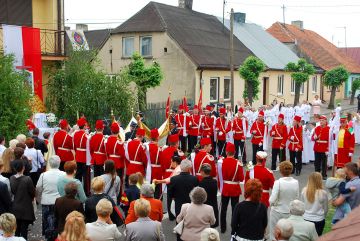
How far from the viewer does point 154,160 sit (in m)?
10.5

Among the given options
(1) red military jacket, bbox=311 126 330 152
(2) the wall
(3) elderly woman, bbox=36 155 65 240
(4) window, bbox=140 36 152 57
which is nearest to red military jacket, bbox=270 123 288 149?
(1) red military jacket, bbox=311 126 330 152

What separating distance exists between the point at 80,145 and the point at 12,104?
3.28 metres

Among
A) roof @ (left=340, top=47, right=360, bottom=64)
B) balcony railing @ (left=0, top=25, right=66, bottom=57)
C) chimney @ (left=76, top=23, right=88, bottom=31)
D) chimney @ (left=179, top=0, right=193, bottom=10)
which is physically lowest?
balcony railing @ (left=0, top=25, right=66, bottom=57)

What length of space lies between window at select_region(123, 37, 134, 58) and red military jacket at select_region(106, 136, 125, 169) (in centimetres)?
2185

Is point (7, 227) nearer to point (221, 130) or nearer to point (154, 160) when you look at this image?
point (154, 160)

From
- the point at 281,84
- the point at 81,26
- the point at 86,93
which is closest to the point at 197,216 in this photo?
the point at 86,93

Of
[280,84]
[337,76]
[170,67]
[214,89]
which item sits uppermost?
[170,67]

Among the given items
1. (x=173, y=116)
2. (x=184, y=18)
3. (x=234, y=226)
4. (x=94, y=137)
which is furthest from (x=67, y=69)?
(x=184, y=18)

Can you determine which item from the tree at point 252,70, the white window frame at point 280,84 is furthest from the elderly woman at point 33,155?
the white window frame at point 280,84

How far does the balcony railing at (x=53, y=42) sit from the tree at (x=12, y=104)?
6290mm

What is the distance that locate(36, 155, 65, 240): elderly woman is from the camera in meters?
7.82

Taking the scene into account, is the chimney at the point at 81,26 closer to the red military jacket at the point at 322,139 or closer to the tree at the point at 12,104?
the tree at the point at 12,104

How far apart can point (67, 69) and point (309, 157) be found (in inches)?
396

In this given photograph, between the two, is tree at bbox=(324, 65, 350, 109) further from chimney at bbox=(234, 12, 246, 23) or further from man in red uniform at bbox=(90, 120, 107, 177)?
man in red uniform at bbox=(90, 120, 107, 177)
